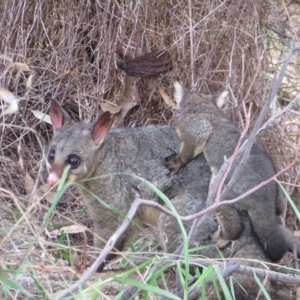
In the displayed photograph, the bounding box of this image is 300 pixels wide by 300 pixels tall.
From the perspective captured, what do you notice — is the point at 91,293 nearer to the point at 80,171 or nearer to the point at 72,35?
the point at 80,171

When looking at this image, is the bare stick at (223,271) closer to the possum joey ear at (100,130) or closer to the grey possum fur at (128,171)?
the grey possum fur at (128,171)

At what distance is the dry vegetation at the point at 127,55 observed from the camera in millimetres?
6297

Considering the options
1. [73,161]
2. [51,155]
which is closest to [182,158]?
[73,161]

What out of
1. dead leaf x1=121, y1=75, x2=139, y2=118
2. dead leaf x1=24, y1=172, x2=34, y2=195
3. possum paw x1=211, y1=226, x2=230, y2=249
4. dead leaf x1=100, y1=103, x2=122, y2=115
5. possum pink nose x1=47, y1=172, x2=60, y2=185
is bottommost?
dead leaf x1=24, y1=172, x2=34, y2=195

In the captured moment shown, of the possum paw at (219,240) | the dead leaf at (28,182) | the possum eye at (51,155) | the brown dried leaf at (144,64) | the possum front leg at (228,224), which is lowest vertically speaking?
the dead leaf at (28,182)

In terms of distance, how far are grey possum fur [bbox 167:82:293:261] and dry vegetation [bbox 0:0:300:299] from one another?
0.96 metres

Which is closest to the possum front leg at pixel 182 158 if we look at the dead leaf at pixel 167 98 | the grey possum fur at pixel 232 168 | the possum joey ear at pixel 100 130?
the grey possum fur at pixel 232 168

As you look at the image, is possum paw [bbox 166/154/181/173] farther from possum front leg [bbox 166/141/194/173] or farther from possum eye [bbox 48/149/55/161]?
possum eye [bbox 48/149/55/161]

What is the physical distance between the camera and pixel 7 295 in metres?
3.73

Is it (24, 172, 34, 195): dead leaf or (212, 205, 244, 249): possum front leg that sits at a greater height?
(212, 205, 244, 249): possum front leg

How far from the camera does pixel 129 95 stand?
6406 mm

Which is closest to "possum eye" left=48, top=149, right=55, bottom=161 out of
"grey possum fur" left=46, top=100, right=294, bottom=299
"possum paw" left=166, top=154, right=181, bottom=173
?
"grey possum fur" left=46, top=100, right=294, bottom=299

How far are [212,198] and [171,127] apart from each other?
1.48 meters

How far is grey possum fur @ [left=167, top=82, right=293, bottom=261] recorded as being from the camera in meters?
4.71
